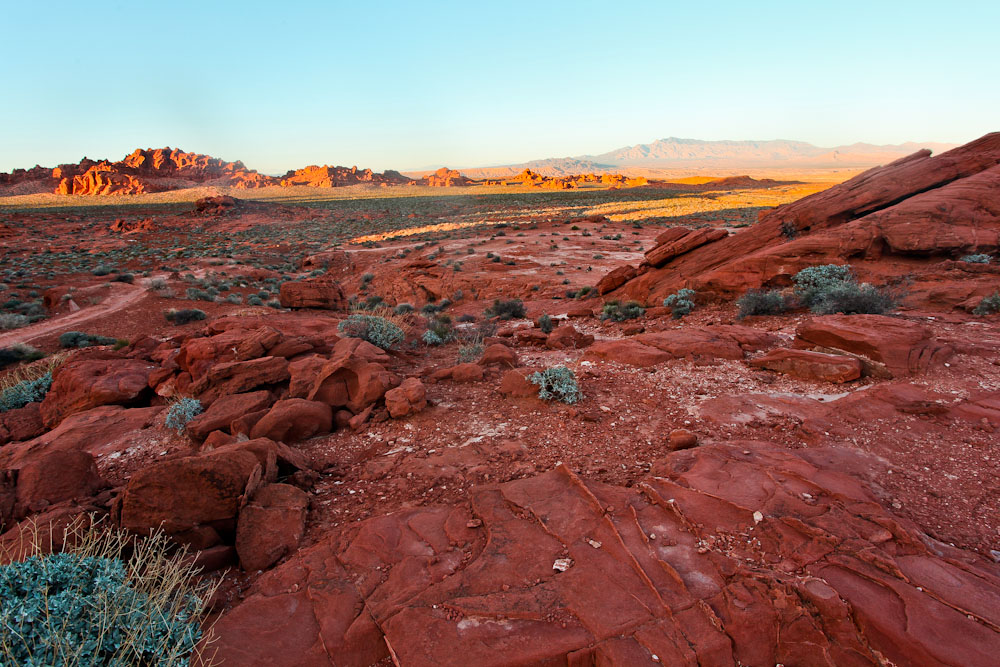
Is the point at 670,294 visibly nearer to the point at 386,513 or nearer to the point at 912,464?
the point at 912,464

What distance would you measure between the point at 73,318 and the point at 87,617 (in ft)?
60.0

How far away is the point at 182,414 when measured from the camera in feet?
21.0

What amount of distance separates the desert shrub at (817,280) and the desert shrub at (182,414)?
11.0 m

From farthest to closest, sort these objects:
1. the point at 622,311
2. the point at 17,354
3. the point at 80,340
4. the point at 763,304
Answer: the point at 80,340, the point at 17,354, the point at 622,311, the point at 763,304

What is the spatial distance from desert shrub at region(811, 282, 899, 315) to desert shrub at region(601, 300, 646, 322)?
371cm

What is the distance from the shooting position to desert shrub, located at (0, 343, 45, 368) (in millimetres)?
11586

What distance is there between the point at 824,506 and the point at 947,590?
870 millimetres

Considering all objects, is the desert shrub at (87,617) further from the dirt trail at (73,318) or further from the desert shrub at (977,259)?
the dirt trail at (73,318)

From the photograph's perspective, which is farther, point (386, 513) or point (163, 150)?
point (163, 150)

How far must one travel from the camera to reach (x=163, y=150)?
11119 centimetres

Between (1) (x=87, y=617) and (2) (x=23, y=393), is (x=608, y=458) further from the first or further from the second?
(2) (x=23, y=393)

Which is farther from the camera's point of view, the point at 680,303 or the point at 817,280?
the point at 680,303

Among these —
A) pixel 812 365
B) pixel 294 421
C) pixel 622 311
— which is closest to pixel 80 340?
pixel 294 421

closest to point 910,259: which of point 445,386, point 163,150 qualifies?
point 445,386
